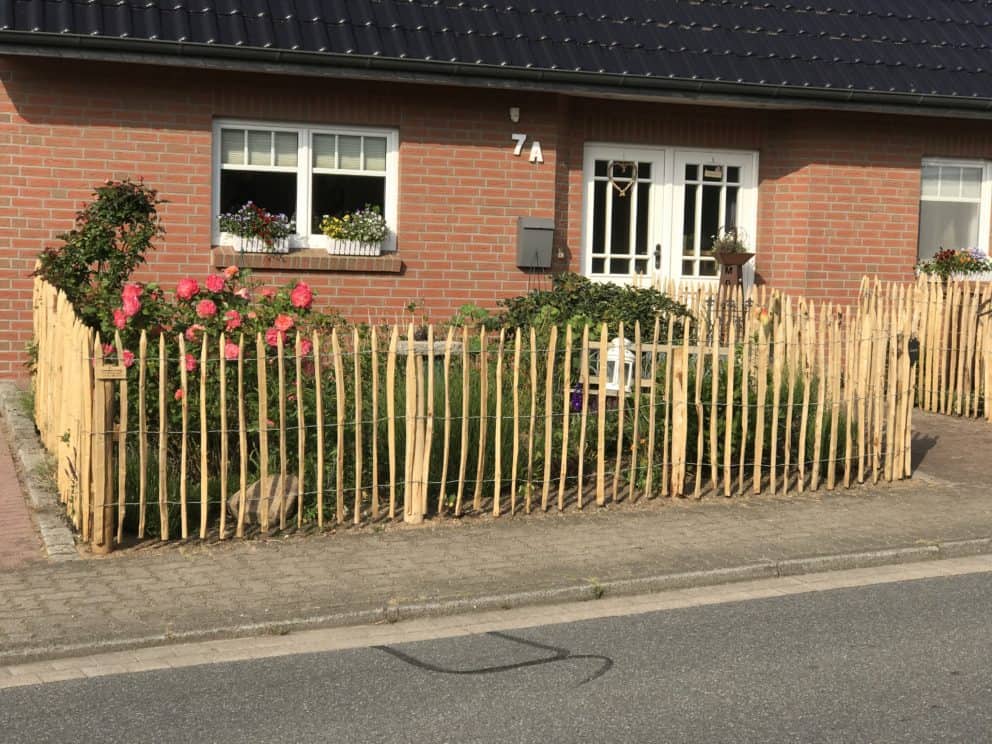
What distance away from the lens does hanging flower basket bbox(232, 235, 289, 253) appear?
1330cm

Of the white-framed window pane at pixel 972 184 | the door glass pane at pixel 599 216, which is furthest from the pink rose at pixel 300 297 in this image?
the white-framed window pane at pixel 972 184

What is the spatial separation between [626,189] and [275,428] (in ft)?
25.9

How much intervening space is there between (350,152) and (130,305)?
563cm

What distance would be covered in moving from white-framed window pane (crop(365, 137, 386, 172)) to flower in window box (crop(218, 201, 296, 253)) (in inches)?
42.6

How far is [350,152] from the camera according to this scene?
45.4 feet

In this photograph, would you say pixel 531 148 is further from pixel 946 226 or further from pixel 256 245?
→ pixel 946 226

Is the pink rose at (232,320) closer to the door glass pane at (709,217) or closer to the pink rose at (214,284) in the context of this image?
the pink rose at (214,284)

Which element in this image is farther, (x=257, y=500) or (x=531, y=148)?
(x=531, y=148)

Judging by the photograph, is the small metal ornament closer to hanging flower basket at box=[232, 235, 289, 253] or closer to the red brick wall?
the red brick wall

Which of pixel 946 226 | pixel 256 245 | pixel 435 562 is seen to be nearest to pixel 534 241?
pixel 256 245

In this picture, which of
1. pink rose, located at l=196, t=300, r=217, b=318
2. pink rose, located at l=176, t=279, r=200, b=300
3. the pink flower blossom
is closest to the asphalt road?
the pink flower blossom

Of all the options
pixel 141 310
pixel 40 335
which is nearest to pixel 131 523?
pixel 141 310

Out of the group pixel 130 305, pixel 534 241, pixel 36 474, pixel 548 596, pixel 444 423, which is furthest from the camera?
pixel 534 241

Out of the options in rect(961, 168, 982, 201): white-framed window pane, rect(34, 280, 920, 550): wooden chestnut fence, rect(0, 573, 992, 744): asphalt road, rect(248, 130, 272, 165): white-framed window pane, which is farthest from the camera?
rect(961, 168, 982, 201): white-framed window pane
